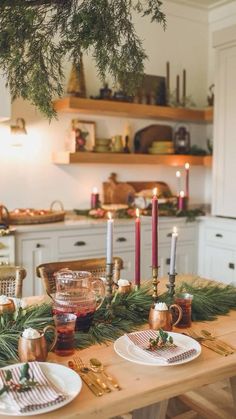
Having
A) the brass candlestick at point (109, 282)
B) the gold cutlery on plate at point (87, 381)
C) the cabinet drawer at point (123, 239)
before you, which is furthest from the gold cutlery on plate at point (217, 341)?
the cabinet drawer at point (123, 239)

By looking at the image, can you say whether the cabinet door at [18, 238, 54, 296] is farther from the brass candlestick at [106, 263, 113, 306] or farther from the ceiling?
the ceiling

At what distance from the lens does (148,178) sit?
4480 millimetres

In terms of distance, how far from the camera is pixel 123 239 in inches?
143

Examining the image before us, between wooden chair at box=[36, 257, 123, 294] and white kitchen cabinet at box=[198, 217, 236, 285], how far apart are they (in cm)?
173

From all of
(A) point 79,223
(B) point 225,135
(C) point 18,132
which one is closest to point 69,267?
(A) point 79,223

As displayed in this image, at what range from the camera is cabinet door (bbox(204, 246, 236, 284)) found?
12.4ft

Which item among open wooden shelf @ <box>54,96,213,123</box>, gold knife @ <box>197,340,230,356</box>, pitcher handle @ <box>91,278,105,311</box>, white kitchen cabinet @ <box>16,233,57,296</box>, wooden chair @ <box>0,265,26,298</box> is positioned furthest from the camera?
open wooden shelf @ <box>54,96,213,123</box>

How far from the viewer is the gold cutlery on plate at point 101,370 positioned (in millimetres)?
1158

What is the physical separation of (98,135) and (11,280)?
2.34 m

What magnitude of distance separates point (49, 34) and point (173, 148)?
10.1 ft

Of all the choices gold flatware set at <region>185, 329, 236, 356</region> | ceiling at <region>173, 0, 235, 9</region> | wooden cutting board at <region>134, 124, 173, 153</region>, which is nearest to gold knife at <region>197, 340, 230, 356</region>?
gold flatware set at <region>185, 329, 236, 356</region>

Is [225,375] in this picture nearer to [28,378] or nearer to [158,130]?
[28,378]

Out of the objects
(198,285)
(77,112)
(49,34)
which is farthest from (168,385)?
(77,112)

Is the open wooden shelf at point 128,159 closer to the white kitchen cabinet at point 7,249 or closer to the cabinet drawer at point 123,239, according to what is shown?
the cabinet drawer at point 123,239
